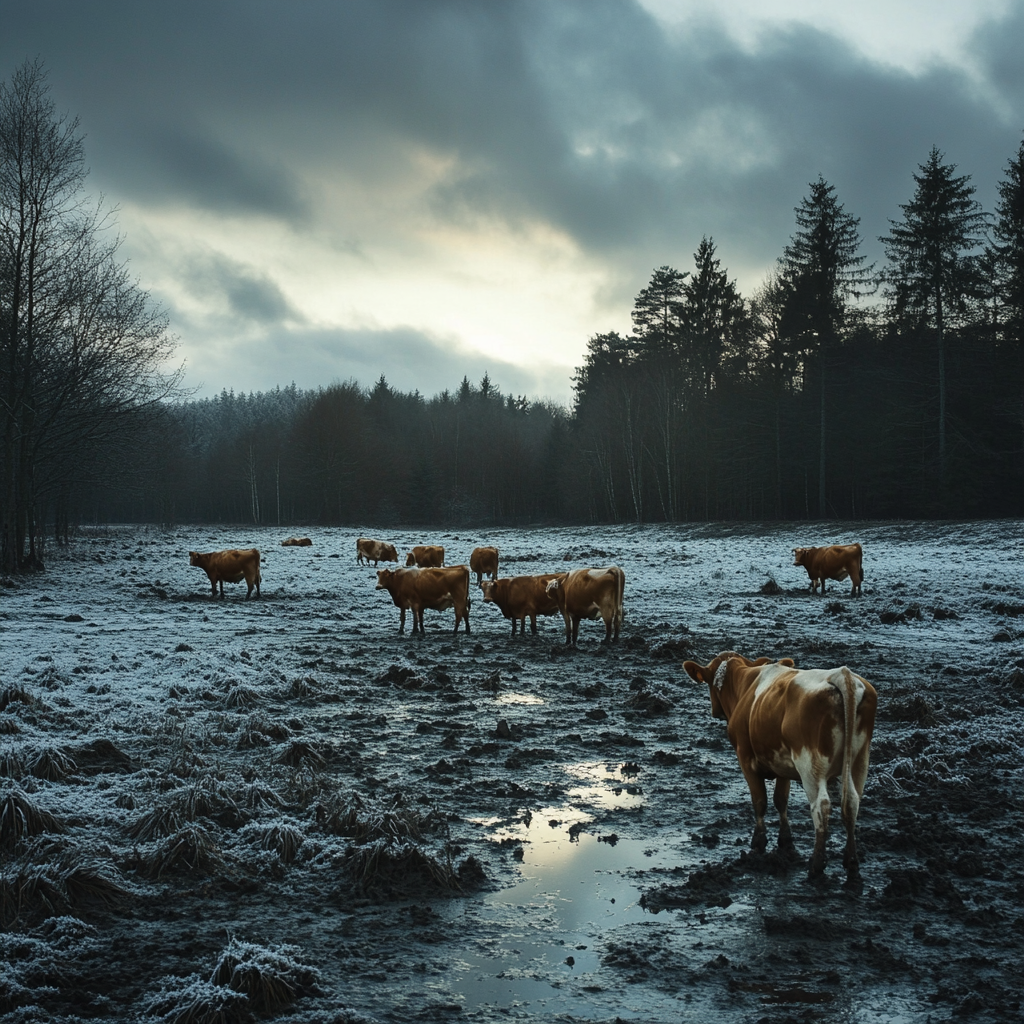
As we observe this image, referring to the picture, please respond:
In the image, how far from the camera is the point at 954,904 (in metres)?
4.66

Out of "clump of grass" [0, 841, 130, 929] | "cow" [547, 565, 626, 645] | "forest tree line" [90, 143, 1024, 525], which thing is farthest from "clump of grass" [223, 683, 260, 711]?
"forest tree line" [90, 143, 1024, 525]

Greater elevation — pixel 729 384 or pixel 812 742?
pixel 729 384

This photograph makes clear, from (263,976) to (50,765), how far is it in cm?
387

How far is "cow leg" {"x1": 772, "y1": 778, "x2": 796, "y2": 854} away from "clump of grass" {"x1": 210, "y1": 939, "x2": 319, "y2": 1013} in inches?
122

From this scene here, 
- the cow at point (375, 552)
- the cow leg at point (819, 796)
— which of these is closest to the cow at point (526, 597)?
the cow leg at point (819, 796)

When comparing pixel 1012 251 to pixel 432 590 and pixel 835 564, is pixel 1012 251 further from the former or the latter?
pixel 432 590

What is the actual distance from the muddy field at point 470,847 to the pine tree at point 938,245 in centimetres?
3162

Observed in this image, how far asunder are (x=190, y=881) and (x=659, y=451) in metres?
51.3

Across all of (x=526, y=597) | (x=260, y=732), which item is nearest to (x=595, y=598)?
(x=526, y=597)

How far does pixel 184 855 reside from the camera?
5281 millimetres

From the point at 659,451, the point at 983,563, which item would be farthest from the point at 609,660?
the point at 659,451

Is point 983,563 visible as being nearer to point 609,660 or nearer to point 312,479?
point 609,660

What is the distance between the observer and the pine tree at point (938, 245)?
3803 centimetres

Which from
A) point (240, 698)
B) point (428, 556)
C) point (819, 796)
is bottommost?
point (240, 698)
